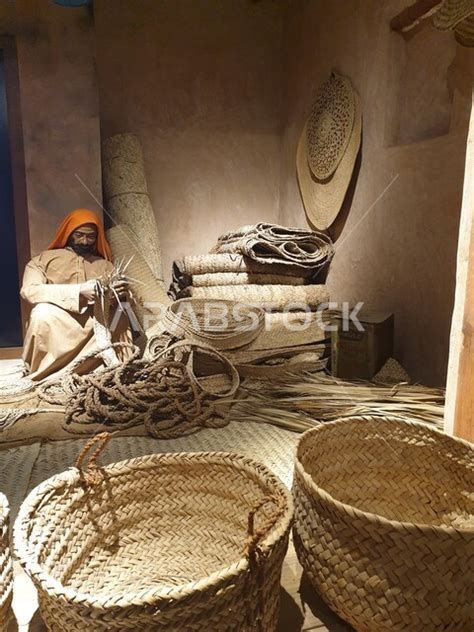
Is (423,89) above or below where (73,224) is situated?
above

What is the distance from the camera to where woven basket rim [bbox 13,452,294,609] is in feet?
2.99

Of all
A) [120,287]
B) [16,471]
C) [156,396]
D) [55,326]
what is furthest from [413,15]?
[16,471]

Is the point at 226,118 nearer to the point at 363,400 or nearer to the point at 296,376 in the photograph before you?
the point at 296,376

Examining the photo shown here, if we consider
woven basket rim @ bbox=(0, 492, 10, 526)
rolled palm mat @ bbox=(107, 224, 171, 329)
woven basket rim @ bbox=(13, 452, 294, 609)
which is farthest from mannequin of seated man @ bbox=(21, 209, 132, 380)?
woven basket rim @ bbox=(0, 492, 10, 526)

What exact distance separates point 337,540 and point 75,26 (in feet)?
13.4

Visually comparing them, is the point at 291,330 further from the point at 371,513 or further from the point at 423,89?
the point at 371,513

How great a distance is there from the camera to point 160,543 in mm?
1528

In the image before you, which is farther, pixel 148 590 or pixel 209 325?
pixel 209 325

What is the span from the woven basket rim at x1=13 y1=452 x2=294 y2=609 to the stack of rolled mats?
192 cm

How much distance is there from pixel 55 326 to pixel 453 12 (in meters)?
2.66

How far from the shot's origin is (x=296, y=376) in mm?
3211

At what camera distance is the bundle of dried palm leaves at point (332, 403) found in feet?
8.26

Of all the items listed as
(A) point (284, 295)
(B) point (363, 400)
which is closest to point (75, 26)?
(A) point (284, 295)

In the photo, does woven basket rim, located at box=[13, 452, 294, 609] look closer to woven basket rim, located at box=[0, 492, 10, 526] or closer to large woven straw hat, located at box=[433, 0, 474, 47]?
woven basket rim, located at box=[0, 492, 10, 526]
